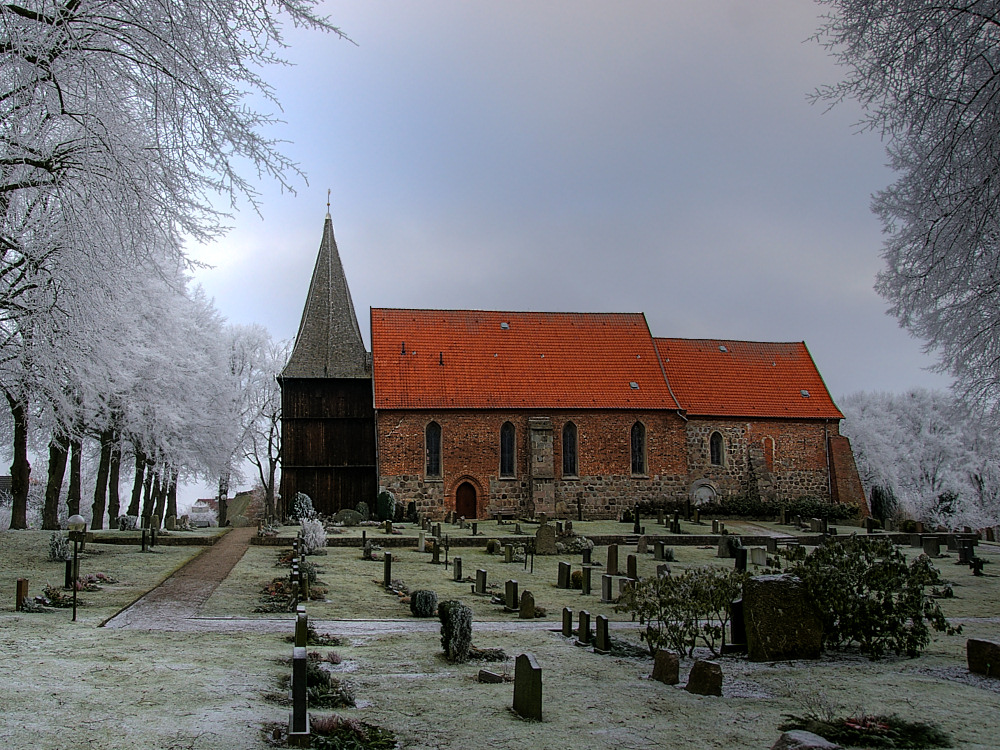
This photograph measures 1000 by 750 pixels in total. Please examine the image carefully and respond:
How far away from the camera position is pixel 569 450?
33.0 metres

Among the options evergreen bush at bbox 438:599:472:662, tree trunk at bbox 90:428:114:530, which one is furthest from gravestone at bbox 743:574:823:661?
tree trunk at bbox 90:428:114:530

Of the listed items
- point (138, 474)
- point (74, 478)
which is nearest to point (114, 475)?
point (138, 474)

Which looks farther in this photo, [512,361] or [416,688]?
[512,361]

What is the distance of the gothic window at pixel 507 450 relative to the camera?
32312 millimetres

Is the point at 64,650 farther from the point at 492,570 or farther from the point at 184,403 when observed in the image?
the point at 184,403

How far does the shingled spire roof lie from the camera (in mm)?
33469

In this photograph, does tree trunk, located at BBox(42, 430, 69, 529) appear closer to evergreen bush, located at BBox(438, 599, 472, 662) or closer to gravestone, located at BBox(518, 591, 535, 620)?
gravestone, located at BBox(518, 591, 535, 620)

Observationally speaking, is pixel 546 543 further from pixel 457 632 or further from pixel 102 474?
pixel 102 474

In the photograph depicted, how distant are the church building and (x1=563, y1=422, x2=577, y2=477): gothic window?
0.18 ft

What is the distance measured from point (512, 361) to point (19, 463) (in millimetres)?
18438

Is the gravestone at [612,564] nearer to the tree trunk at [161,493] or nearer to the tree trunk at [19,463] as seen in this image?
the tree trunk at [19,463]

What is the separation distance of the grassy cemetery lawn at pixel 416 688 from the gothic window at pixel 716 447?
2145 cm

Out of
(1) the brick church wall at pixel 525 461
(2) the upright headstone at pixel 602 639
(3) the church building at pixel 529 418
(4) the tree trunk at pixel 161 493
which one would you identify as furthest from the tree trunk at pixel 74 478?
(2) the upright headstone at pixel 602 639

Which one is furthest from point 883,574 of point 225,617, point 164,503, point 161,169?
point 164,503
